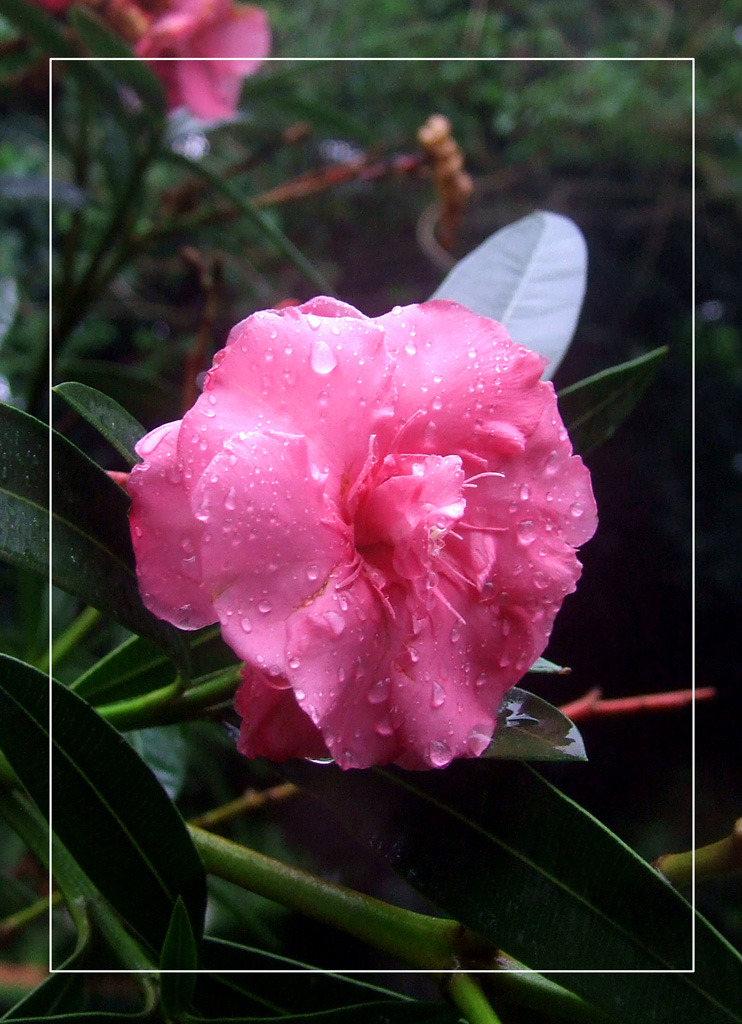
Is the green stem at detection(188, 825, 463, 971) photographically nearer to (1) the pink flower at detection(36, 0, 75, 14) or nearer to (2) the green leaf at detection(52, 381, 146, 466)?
(2) the green leaf at detection(52, 381, 146, 466)

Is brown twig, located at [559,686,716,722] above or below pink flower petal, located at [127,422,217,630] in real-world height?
below

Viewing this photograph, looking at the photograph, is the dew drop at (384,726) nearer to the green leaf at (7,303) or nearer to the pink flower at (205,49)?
the green leaf at (7,303)

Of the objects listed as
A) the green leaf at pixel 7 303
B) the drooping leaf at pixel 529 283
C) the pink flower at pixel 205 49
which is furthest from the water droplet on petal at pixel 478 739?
the pink flower at pixel 205 49

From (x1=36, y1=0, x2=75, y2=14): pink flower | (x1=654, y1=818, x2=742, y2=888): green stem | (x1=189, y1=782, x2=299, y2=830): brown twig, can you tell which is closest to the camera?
(x1=654, y1=818, x2=742, y2=888): green stem

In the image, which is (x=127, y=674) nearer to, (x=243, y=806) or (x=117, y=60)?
(x=243, y=806)

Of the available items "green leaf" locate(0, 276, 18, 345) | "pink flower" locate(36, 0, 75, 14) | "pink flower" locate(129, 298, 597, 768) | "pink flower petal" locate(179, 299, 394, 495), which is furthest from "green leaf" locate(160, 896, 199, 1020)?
"pink flower" locate(36, 0, 75, 14)

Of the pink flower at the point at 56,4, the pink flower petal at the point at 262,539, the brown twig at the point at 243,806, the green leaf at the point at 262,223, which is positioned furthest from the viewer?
the pink flower at the point at 56,4

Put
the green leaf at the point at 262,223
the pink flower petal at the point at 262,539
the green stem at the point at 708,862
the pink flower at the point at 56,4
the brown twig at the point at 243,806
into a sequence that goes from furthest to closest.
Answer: the pink flower at the point at 56,4, the green leaf at the point at 262,223, the brown twig at the point at 243,806, the green stem at the point at 708,862, the pink flower petal at the point at 262,539
